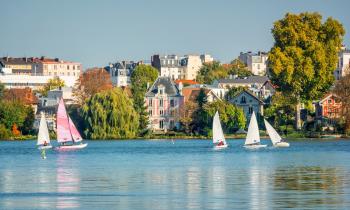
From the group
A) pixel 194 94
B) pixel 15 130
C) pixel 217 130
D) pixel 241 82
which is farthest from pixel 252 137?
pixel 241 82

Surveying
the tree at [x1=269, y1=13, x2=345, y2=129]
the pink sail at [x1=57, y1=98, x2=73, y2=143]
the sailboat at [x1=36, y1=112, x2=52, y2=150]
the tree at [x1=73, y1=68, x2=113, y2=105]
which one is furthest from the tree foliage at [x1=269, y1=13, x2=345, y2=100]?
the tree at [x1=73, y1=68, x2=113, y2=105]

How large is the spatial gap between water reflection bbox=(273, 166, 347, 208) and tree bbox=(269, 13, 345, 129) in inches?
2219

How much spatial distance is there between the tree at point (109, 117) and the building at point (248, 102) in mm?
24489

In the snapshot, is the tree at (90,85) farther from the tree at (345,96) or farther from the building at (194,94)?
the tree at (345,96)

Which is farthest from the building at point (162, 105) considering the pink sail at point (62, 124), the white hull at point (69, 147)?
the pink sail at point (62, 124)

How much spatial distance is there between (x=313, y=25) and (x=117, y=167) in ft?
189

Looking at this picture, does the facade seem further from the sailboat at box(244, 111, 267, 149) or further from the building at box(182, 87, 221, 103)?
the sailboat at box(244, 111, 267, 149)

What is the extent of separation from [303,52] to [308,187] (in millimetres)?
73779

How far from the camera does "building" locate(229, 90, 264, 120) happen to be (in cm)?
14525

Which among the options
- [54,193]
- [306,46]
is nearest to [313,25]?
[306,46]

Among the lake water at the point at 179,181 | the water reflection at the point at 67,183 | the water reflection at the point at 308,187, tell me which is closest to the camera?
the water reflection at the point at 308,187

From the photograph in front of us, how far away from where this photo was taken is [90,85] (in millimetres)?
159500

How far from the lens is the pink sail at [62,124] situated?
97.2 m

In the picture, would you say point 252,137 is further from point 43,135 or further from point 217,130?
point 43,135
